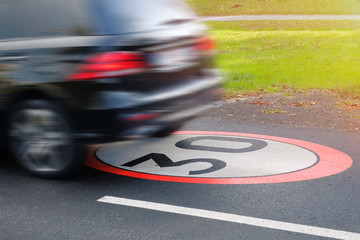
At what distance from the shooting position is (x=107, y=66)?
5.02 meters

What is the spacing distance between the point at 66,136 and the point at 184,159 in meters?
1.33

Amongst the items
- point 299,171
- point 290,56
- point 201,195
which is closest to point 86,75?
point 201,195

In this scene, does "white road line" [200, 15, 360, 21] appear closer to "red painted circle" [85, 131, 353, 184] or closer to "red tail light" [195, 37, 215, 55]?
"red painted circle" [85, 131, 353, 184]

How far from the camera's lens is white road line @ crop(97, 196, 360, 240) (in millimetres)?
4176

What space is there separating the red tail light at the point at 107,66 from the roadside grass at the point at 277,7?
74.0 feet

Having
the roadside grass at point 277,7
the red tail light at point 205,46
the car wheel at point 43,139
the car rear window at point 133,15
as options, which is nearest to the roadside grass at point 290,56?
the red tail light at point 205,46

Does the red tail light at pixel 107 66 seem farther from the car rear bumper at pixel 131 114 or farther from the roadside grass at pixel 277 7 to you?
the roadside grass at pixel 277 7

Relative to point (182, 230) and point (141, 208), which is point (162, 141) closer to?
point (141, 208)

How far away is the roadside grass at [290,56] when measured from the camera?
10578 mm

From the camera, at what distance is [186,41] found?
18.8 ft

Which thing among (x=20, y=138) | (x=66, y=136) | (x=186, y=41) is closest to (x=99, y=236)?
(x=66, y=136)

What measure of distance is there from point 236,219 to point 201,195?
24.8 inches

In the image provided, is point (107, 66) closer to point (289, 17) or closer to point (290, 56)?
point (290, 56)

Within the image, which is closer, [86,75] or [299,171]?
[86,75]
